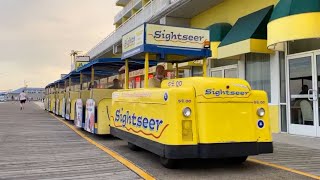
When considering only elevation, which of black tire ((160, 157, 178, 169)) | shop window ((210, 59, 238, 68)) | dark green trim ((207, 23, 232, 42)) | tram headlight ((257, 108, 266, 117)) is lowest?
black tire ((160, 157, 178, 169))

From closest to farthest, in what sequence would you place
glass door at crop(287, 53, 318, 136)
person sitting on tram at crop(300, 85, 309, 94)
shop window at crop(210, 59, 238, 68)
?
glass door at crop(287, 53, 318, 136) < person sitting on tram at crop(300, 85, 309, 94) < shop window at crop(210, 59, 238, 68)

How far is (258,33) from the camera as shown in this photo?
1323cm

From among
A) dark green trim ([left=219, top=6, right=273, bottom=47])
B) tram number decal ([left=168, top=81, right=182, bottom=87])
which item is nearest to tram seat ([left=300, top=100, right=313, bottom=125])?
dark green trim ([left=219, top=6, right=273, bottom=47])

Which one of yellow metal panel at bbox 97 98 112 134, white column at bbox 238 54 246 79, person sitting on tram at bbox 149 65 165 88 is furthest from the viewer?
white column at bbox 238 54 246 79

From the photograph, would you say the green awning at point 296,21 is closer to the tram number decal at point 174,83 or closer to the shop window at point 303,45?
the shop window at point 303,45

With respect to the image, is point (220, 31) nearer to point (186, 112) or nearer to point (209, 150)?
point (186, 112)

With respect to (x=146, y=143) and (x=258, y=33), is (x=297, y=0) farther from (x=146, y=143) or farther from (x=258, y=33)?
(x=146, y=143)

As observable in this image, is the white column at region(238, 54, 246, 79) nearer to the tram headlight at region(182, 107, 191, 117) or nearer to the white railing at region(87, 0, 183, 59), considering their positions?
the white railing at region(87, 0, 183, 59)

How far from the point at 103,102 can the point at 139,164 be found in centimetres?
439

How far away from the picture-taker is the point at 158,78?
8320mm

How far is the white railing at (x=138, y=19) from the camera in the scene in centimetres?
2115

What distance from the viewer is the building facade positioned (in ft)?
36.6

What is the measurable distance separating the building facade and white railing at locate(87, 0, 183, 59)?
2.90m

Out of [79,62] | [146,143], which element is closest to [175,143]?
[146,143]
